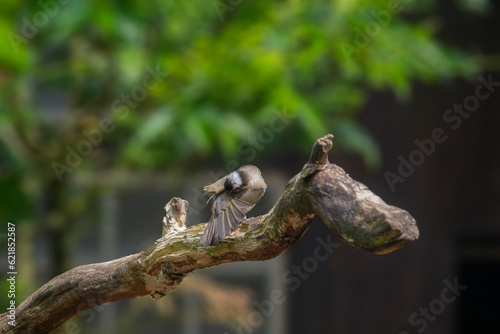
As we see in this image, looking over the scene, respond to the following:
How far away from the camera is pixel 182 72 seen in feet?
7.06

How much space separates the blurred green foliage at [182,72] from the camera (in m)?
1.90

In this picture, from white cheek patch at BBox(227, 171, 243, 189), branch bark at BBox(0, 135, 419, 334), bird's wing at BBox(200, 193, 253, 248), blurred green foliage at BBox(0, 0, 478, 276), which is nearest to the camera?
branch bark at BBox(0, 135, 419, 334)

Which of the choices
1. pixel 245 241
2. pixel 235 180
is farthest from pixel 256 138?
pixel 245 241

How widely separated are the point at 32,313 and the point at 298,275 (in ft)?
7.21

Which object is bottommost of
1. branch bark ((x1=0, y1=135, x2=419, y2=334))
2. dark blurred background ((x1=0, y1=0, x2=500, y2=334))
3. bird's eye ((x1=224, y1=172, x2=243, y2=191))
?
branch bark ((x1=0, y1=135, x2=419, y2=334))

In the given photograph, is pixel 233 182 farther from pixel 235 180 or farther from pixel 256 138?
pixel 256 138

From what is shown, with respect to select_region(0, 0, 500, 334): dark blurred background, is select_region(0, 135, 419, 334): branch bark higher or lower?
lower

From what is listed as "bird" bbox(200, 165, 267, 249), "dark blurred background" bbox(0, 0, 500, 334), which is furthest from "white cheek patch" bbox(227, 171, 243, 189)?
"dark blurred background" bbox(0, 0, 500, 334)

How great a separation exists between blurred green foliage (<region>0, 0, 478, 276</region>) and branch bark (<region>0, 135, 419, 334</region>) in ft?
2.76

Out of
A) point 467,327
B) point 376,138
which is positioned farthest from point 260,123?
point 467,327

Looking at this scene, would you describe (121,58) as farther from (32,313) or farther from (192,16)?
(32,313)

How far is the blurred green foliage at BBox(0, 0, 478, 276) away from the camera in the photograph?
1.90m

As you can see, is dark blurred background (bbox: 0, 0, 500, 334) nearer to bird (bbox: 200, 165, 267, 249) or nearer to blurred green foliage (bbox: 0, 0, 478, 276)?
blurred green foliage (bbox: 0, 0, 478, 276)

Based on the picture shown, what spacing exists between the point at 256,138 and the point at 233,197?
1290 mm
